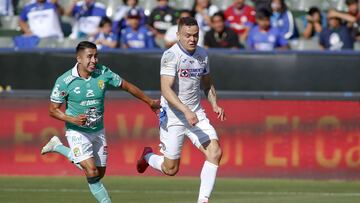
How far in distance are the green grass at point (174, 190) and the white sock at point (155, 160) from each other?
1.07 metres

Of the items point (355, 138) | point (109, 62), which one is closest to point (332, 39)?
point (355, 138)

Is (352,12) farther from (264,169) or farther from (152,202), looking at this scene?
(152,202)

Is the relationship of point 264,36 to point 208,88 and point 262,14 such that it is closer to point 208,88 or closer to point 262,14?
point 262,14

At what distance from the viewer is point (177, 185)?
1477cm

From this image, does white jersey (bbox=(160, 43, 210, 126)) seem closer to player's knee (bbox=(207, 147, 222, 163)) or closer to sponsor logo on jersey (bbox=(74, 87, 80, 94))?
player's knee (bbox=(207, 147, 222, 163))

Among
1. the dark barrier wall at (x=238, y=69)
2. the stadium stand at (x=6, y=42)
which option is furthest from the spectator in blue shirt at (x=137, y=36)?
the stadium stand at (x=6, y=42)

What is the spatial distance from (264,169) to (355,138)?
149 cm

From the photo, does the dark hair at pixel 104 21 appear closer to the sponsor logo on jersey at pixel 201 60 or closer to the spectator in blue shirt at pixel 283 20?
the spectator in blue shirt at pixel 283 20

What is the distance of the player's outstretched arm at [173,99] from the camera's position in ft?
32.8

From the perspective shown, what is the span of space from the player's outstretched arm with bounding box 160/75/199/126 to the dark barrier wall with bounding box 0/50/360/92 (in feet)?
18.8

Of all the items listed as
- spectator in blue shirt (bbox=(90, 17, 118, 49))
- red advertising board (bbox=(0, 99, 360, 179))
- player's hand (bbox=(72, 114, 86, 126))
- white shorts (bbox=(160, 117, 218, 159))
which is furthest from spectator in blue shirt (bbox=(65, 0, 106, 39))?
player's hand (bbox=(72, 114, 86, 126))

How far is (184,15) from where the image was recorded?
1725cm

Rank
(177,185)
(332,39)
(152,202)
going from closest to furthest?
(152,202) < (177,185) < (332,39)

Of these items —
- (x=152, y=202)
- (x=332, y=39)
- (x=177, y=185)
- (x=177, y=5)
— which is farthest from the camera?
(x=177, y=5)
